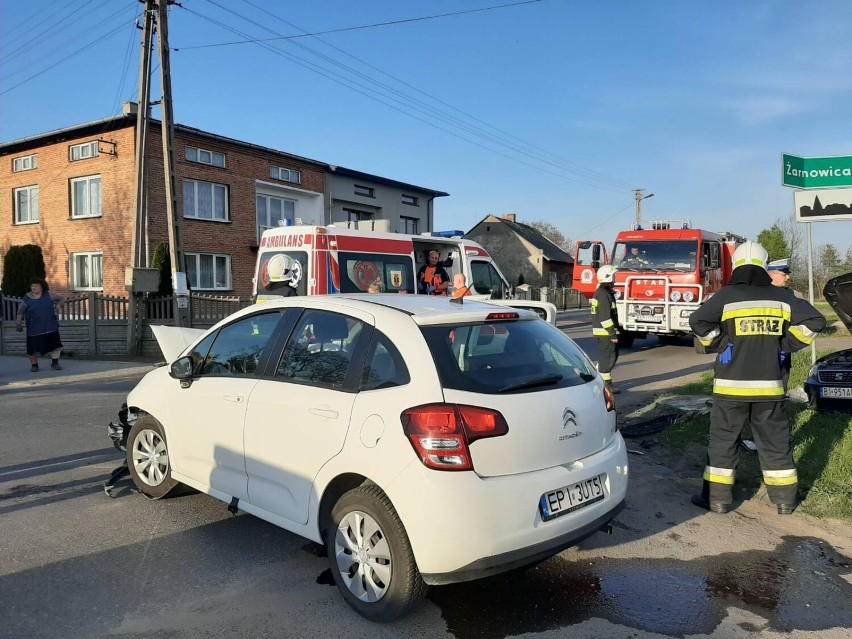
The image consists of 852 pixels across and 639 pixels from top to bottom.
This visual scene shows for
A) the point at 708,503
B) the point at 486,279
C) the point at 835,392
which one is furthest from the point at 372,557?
the point at 486,279

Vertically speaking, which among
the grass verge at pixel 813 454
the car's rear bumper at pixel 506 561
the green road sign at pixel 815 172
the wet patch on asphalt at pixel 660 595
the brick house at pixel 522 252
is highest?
the brick house at pixel 522 252

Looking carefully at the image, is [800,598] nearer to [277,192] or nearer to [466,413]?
[466,413]

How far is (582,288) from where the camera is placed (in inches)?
562

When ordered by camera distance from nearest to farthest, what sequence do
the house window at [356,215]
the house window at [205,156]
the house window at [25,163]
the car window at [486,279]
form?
the car window at [486,279]
the house window at [205,156]
the house window at [25,163]
the house window at [356,215]

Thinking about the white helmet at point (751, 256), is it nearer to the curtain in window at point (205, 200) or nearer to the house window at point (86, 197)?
the curtain in window at point (205, 200)

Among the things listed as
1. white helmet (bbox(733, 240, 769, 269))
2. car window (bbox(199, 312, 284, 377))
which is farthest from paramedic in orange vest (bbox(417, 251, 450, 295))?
car window (bbox(199, 312, 284, 377))

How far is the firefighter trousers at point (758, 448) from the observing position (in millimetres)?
4492

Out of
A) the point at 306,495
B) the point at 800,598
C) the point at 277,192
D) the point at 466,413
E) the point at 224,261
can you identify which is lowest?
the point at 800,598

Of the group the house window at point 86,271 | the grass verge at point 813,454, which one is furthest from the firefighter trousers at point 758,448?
the house window at point 86,271

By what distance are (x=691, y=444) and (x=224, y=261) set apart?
64.9ft

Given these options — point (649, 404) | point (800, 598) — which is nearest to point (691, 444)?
point (649, 404)

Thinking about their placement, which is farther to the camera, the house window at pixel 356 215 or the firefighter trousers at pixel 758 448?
the house window at pixel 356 215

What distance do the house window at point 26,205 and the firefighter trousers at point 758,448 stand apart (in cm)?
2514

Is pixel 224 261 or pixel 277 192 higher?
pixel 277 192
